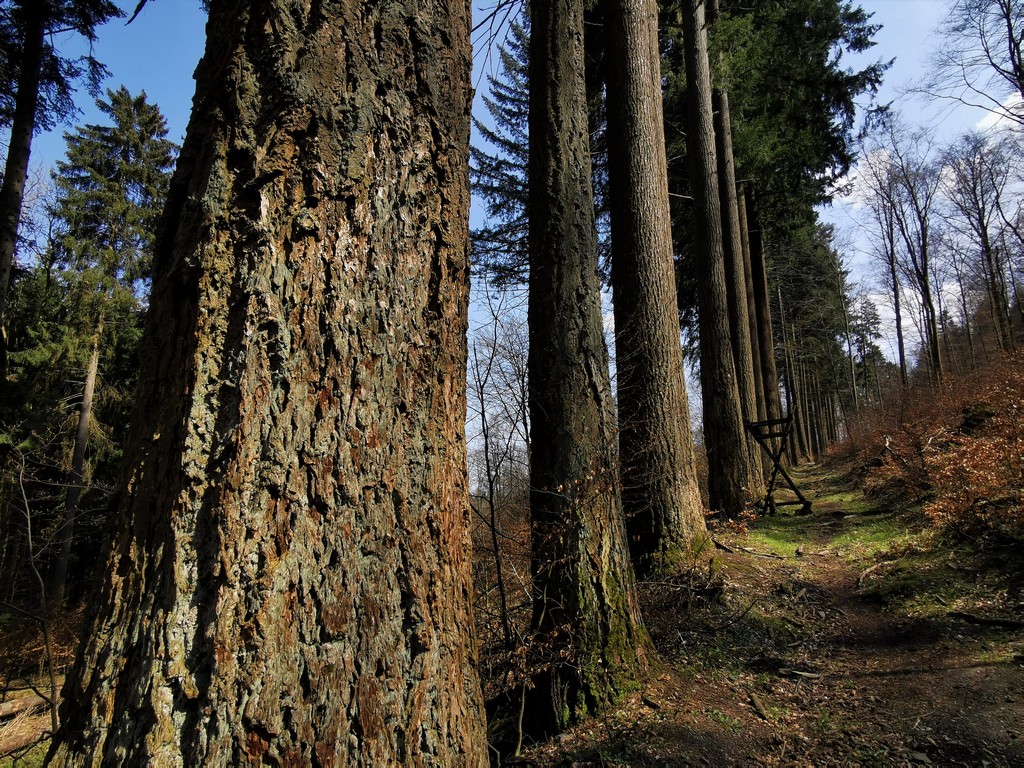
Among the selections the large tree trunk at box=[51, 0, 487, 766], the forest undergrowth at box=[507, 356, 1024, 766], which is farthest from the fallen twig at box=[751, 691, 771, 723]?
the large tree trunk at box=[51, 0, 487, 766]

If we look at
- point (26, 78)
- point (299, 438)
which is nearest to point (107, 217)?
point (26, 78)

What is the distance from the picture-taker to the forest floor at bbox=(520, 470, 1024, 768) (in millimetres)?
3113

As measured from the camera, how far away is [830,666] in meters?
4.05

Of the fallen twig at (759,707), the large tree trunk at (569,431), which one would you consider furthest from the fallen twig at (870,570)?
the large tree trunk at (569,431)

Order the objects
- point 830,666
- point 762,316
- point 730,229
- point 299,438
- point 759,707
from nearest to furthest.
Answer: point 299,438, point 759,707, point 830,666, point 730,229, point 762,316

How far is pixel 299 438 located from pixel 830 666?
460 cm

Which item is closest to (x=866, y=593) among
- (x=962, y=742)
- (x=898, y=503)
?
(x=962, y=742)

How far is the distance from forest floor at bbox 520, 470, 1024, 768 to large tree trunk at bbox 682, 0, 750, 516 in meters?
2.23

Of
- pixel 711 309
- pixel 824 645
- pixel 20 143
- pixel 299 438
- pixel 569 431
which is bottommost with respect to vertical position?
pixel 824 645

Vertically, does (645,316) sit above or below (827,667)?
above

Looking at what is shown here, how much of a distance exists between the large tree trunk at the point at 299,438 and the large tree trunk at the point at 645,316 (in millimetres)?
3939

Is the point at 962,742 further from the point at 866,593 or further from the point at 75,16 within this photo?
the point at 75,16

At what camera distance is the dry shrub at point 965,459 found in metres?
5.69

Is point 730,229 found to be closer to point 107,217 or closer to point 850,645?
point 850,645
